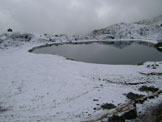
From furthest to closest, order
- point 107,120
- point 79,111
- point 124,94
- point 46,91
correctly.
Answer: point 46,91
point 124,94
point 79,111
point 107,120

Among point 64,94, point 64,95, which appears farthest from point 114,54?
point 64,95

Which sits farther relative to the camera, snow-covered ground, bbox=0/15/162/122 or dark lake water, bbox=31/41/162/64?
dark lake water, bbox=31/41/162/64

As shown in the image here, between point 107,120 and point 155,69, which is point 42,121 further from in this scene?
point 155,69

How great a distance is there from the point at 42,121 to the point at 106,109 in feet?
25.3

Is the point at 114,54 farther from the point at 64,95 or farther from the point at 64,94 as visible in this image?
the point at 64,95

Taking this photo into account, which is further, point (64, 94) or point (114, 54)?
point (114, 54)

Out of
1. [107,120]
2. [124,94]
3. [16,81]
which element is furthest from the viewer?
[16,81]

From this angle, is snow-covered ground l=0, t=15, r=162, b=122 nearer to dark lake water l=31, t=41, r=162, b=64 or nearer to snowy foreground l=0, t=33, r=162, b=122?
snowy foreground l=0, t=33, r=162, b=122

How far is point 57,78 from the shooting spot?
90.4 ft

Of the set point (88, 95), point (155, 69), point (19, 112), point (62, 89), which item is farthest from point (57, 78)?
point (155, 69)

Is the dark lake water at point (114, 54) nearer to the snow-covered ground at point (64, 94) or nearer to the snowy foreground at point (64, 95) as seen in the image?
the snow-covered ground at point (64, 94)

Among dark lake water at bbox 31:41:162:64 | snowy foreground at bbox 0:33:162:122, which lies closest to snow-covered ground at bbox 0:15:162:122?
snowy foreground at bbox 0:33:162:122

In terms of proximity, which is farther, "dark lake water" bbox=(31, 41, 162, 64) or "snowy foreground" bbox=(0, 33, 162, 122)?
"dark lake water" bbox=(31, 41, 162, 64)

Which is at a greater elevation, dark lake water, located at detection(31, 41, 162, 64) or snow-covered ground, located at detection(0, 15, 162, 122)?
dark lake water, located at detection(31, 41, 162, 64)
